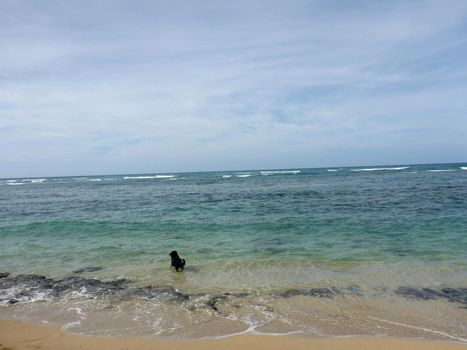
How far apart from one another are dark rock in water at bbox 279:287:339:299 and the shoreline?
209 centimetres

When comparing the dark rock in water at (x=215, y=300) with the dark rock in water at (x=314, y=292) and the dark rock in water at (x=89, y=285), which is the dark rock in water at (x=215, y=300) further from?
the dark rock in water at (x=89, y=285)

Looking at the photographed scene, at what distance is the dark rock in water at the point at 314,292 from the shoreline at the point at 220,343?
2091 mm

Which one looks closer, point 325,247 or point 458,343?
point 458,343

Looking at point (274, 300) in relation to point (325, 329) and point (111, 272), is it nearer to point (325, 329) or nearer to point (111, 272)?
point (325, 329)

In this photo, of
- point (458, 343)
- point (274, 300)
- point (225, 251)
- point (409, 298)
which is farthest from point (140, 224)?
point (458, 343)

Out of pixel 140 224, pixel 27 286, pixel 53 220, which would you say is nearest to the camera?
pixel 27 286

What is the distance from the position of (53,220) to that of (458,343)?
21129mm

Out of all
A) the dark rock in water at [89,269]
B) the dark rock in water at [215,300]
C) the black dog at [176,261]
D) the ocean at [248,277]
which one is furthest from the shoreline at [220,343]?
the dark rock in water at [89,269]

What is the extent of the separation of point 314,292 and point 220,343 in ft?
10.3

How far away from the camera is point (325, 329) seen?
21.5ft

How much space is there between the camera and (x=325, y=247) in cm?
1290

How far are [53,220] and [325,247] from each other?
16.2 metres

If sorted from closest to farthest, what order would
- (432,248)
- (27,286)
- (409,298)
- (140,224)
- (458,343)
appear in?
1. (458,343)
2. (409,298)
3. (27,286)
4. (432,248)
5. (140,224)

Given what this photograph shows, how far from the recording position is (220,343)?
6.09 metres
